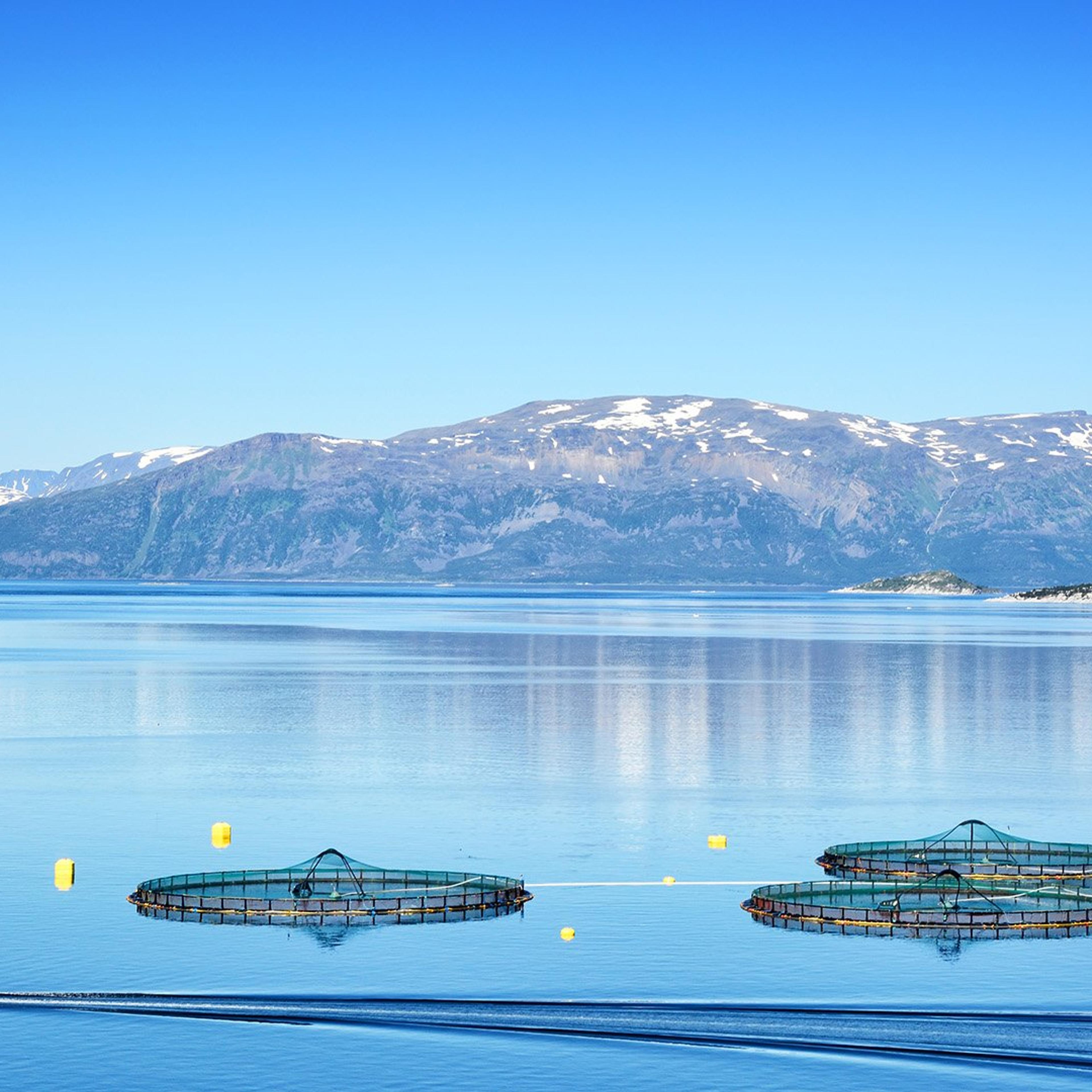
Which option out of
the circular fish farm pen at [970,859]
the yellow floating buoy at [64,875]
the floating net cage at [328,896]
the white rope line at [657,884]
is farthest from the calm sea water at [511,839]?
the circular fish farm pen at [970,859]

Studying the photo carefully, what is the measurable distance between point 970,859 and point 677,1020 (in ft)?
75.2

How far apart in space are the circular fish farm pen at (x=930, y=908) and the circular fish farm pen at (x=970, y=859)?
3.88 feet

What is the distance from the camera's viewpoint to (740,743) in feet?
331

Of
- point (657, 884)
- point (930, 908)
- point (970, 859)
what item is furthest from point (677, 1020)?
point (970, 859)

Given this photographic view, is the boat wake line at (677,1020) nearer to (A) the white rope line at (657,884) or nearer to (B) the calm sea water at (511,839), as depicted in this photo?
(B) the calm sea water at (511,839)

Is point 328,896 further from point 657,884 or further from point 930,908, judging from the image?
point 930,908

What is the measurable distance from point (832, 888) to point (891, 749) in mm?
44728

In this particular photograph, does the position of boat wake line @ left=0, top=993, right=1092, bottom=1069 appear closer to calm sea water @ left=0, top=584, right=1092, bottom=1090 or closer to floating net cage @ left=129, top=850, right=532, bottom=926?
calm sea water @ left=0, top=584, right=1092, bottom=1090

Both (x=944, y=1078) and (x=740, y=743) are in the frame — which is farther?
(x=740, y=743)

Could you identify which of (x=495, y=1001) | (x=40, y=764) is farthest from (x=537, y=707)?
(x=495, y=1001)

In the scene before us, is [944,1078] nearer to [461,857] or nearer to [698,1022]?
[698,1022]

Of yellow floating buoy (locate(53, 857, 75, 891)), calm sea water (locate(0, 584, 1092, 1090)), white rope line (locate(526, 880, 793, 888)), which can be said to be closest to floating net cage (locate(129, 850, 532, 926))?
calm sea water (locate(0, 584, 1092, 1090))

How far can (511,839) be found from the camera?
66.8 m

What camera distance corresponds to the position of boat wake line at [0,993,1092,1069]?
41031 mm
